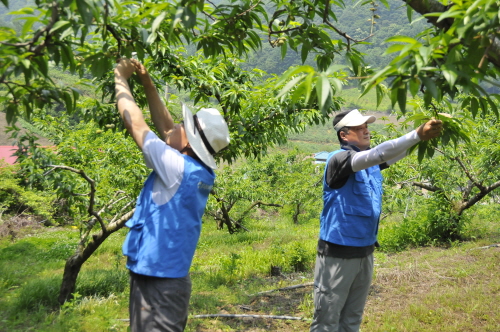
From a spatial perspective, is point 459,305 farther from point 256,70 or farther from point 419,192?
point 419,192

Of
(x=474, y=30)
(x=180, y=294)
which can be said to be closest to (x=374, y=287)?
(x=180, y=294)

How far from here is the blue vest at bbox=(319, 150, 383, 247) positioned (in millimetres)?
2557

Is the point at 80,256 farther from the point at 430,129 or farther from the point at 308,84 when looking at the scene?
the point at 308,84

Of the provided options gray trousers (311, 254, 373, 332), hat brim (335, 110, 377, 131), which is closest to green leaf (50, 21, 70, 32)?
hat brim (335, 110, 377, 131)

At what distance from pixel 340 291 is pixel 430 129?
3.72ft

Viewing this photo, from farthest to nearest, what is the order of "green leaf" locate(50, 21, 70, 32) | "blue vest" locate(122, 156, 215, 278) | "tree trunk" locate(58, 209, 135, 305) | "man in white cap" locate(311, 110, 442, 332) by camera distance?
1. "tree trunk" locate(58, 209, 135, 305)
2. "man in white cap" locate(311, 110, 442, 332)
3. "blue vest" locate(122, 156, 215, 278)
4. "green leaf" locate(50, 21, 70, 32)

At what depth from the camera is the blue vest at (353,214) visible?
256 cm

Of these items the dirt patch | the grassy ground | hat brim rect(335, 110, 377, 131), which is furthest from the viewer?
the dirt patch

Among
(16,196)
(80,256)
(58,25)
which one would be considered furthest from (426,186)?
(16,196)

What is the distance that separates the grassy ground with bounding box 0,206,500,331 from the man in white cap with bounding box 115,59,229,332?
2.33 metres

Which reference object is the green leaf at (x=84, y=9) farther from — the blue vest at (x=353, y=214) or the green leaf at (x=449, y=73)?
the blue vest at (x=353, y=214)

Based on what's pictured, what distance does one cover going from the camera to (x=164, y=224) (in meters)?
1.82

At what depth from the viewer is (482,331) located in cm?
386

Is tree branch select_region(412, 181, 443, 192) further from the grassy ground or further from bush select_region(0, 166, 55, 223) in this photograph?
bush select_region(0, 166, 55, 223)
